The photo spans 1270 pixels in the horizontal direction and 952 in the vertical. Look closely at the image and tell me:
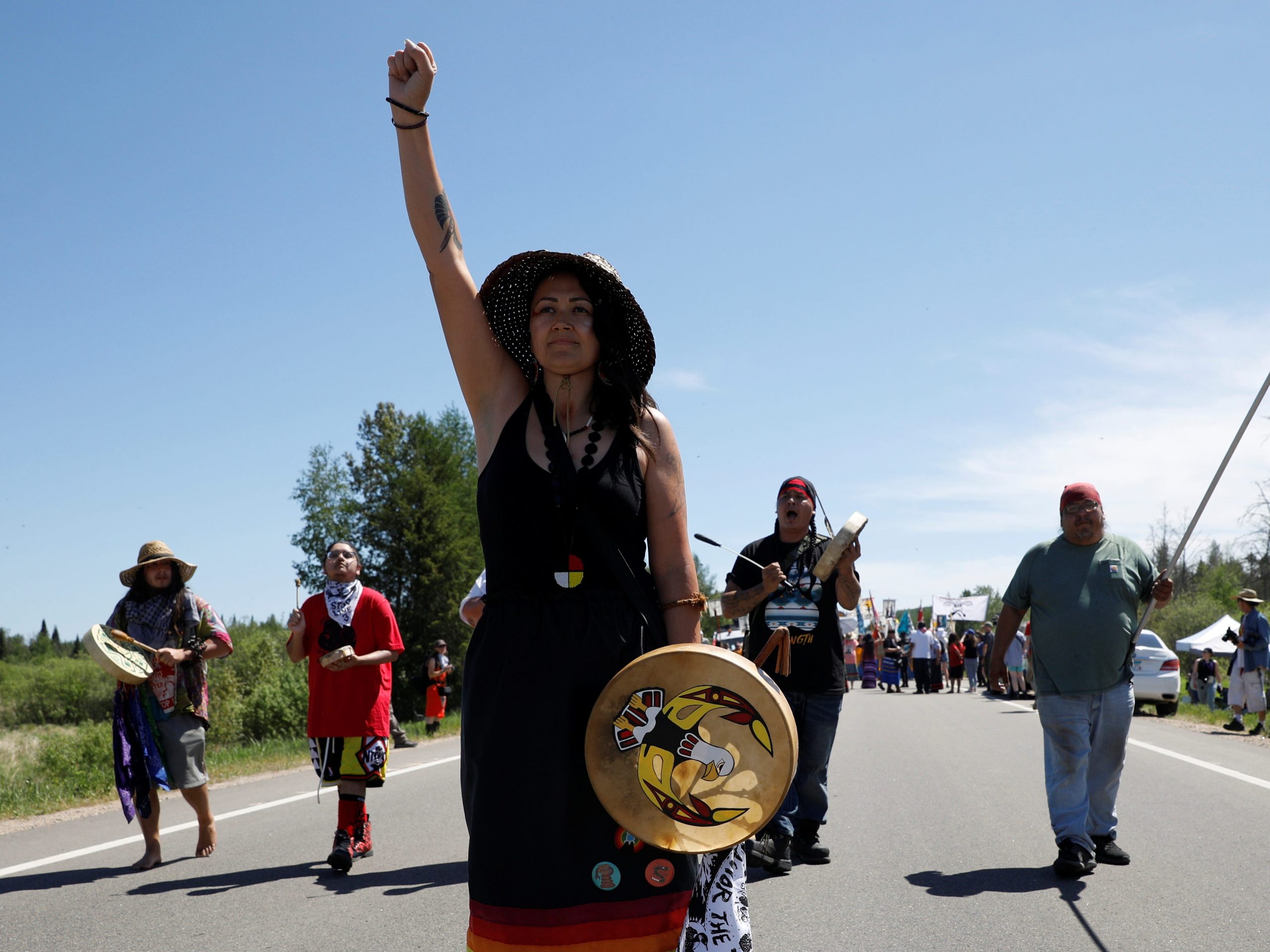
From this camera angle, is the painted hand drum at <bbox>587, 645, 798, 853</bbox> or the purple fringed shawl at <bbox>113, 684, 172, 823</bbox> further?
the purple fringed shawl at <bbox>113, 684, 172, 823</bbox>

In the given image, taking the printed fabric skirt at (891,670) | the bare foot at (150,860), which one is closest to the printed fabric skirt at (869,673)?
the printed fabric skirt at (891,670)

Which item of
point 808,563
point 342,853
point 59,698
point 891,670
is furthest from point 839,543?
point 59,698

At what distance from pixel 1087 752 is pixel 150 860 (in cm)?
575

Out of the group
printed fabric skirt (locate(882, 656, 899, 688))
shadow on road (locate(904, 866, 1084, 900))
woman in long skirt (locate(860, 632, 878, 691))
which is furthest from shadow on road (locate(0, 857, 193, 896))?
printed fabric skirt (locate(882, 656, 899, 688))

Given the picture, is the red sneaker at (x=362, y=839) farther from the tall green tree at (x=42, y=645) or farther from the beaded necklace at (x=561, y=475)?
the tall green tree at (x=42, y=645)

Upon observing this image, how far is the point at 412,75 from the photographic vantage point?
2871mm

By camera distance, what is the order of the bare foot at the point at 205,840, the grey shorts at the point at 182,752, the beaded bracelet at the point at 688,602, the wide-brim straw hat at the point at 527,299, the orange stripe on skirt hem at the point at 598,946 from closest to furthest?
the orange stripe on skirt hem at the point at 598,946 < the beaded bracelet at the point at 688,602 < the wide-brim straw hat at the point at 527,299 < the grey shorts at the point at 182,752 < the bare foot at the point at 205,840

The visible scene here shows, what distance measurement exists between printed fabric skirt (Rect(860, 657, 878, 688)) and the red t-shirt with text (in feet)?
86.5

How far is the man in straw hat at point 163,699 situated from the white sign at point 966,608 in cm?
3996

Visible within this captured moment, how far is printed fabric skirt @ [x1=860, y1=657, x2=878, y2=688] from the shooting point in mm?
32875

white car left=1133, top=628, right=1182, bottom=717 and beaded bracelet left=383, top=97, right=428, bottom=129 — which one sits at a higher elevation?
beaded bracelet left=383, top=97, right=428, bottom=129

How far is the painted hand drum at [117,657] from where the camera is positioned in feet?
22.9

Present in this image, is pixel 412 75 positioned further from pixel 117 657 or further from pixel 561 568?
pixel 117 657

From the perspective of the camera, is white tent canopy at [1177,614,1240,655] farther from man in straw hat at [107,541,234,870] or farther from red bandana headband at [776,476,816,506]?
man in straw hat at [107,541,234,870]
